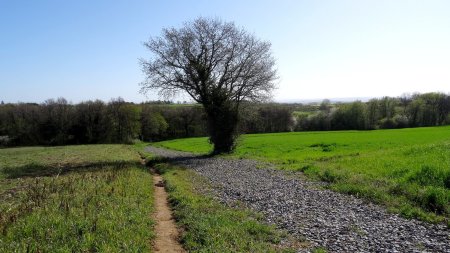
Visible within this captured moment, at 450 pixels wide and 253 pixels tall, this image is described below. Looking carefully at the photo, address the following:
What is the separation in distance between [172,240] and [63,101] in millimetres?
114037

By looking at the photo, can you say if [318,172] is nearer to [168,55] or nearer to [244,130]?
[244,130]

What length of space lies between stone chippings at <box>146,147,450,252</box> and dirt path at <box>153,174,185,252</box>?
3007 millimetres

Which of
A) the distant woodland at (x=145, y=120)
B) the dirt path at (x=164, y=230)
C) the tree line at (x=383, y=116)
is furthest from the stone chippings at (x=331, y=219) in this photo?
the tree line at (x=383, y=116)

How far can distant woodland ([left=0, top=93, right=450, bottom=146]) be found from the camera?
10344 cm

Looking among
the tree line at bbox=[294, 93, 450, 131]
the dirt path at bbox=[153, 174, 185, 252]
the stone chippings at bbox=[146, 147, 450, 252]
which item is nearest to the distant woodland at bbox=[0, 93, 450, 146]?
the tree line at bbox=[294, 93, 450, 131]

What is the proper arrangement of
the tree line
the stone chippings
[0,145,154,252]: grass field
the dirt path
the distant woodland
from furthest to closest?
the tree line
the distant woodland
the dirt path
the stone chippings
[0,145,154,252]: grass field

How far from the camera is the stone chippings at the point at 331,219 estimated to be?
10.1 meters

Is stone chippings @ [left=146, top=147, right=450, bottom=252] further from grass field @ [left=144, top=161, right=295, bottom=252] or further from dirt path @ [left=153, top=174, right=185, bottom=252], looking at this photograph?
dirt path @ [left=153, top=174, right=185, bottom=252]

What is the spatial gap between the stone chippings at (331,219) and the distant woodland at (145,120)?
7820 centimetres

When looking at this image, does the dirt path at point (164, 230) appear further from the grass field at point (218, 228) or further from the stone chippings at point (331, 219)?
the stone chippings at point (331, 219)

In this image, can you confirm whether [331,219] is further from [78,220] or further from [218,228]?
[78,220]

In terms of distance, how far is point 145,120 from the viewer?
4520 inches

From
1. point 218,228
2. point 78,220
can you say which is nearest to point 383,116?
point 218,228

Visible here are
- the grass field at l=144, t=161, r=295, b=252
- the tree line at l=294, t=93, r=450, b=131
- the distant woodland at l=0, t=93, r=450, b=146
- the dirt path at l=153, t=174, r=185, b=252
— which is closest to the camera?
the grass field at l=144, t=161, r=295, b=252
